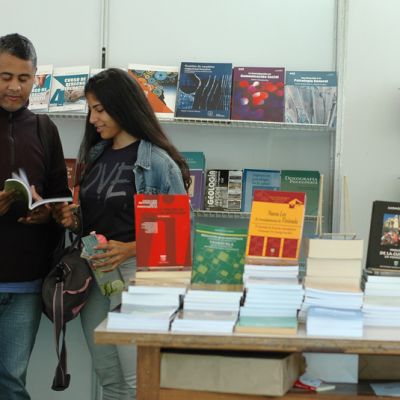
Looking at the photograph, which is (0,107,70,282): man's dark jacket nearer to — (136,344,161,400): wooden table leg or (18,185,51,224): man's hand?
(18,185,51,224): man's hand

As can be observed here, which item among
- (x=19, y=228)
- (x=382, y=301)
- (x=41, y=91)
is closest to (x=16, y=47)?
(x=19, y=228)

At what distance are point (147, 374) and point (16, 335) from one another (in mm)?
852

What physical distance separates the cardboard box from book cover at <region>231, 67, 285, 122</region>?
65.7 inches

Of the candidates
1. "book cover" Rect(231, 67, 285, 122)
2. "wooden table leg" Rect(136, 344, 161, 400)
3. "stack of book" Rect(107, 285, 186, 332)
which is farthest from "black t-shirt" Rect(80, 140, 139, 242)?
"book cover" Rect(231, 67, 285, 122)

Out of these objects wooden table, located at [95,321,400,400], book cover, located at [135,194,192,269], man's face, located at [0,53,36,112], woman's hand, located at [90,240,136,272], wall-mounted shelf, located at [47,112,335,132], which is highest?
man's face, located at [0,53,36,112]

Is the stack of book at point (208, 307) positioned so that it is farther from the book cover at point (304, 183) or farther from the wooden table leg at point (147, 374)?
the book cover at point (304, 183)

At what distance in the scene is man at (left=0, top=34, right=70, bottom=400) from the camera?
2422mm

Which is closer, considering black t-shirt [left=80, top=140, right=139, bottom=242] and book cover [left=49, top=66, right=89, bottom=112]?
black t-shirt [left=80, top=140, right=139, bottom=242]

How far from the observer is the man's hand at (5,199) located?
2264mm

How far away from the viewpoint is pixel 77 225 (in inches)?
98.6

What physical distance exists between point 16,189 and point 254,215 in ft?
2.77

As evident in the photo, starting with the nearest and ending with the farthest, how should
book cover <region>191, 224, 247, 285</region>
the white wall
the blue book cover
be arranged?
1. book cover <region>191, 224, 247, 285</region>
2. the blue book cover
3. the white wall

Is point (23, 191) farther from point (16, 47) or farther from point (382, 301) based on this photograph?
point (382, 301)

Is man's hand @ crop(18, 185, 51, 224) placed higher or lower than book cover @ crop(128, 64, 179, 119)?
lower
